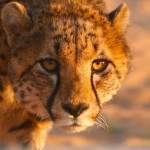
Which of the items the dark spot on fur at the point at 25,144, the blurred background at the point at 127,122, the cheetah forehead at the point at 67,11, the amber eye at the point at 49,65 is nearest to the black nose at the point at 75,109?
the amber eye at the point at 49,65

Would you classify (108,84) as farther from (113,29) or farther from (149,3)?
(149,3)

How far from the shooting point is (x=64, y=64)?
14.4 ft

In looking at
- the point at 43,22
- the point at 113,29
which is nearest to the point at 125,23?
the point at 113,29

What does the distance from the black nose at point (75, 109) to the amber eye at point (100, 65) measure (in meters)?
0.28

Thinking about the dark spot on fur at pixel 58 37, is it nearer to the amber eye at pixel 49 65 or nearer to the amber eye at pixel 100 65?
the amber eye at pixel 49 65

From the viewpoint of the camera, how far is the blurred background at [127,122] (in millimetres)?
7801

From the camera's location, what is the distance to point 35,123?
16.2ft

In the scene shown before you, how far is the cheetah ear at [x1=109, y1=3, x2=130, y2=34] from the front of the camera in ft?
15.6

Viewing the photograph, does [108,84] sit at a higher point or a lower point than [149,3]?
lower

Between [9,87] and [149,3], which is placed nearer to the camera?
[9,87]

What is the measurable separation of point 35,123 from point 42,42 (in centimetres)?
63

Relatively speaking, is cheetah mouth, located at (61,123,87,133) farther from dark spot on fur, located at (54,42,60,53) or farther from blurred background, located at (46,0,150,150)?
blurred background, located at (46,0,150,150)

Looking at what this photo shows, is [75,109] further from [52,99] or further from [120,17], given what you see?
[120,17]

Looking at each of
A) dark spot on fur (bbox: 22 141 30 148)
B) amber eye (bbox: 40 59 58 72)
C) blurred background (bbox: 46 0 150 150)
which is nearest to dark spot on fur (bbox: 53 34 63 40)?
amber eye (bbox: 40 59 58 72)
